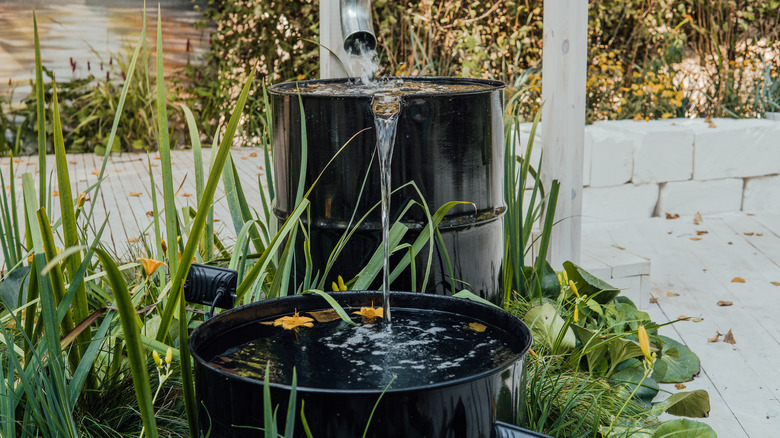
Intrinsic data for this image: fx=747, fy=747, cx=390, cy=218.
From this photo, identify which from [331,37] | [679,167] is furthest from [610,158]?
[331,37]

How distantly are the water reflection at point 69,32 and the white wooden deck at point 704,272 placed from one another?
139cm

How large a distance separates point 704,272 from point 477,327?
248 cm

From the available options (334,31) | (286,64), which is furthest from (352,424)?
(286,64)

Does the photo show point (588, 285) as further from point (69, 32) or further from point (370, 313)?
point (69, 32)

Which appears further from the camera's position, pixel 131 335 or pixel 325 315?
pixel 325 315

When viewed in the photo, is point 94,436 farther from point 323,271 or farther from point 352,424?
point 352,424

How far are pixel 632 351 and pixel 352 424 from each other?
4.26 ft

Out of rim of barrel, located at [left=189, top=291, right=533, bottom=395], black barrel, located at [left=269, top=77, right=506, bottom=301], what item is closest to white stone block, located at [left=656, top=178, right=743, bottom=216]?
black barrel, located at [left=269, top=77, right=506, bottom=301]

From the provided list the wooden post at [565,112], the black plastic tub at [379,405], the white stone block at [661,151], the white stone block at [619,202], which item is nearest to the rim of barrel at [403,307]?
the black plastic tub at [379,405]

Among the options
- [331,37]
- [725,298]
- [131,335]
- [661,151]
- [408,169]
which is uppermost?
[331,37]

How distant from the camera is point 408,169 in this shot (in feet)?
5.59

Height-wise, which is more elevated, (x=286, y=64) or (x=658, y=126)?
(x=286, y=64)

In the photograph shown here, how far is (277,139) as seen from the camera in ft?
6.15

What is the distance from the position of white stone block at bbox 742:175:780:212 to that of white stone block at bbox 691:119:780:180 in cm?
6
